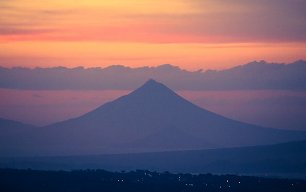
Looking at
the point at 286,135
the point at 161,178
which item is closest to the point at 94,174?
the point at 161,178

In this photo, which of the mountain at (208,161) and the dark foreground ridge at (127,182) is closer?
the dark foreground ridge at (127,182)

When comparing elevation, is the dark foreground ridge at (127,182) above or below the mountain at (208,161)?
below

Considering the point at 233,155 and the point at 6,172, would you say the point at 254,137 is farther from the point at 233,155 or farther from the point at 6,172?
the point at 6,172

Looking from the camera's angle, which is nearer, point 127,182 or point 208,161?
point 127,182

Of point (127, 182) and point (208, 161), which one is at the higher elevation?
point (208, 161)
